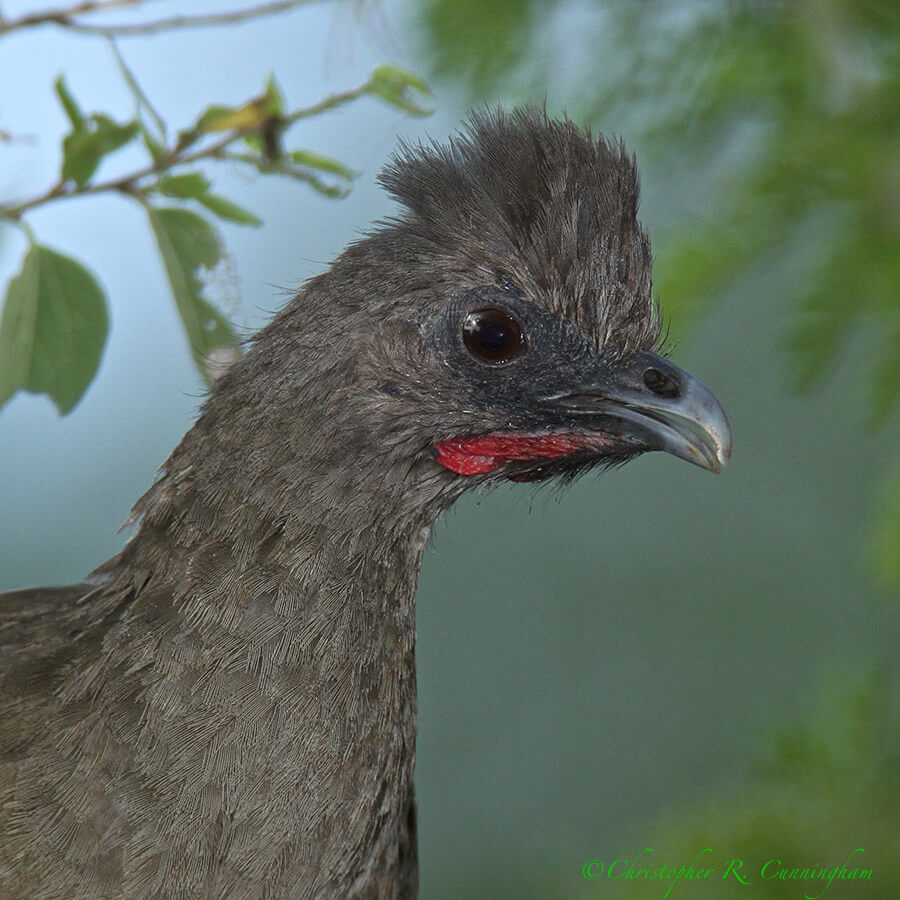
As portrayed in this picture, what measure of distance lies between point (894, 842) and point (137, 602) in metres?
1.37

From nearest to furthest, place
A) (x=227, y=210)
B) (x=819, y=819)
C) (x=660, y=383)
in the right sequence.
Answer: (x=227, y=210)
(x=660, y=383)
(x=819, y=819)

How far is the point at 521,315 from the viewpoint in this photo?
144cm

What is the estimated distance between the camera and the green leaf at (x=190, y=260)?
4.32ft

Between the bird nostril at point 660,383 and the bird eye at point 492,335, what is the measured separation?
0.60 ft

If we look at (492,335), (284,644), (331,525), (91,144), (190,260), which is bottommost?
(284,644)

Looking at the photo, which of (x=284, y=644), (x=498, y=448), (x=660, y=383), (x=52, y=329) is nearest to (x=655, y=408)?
(x=660, y=383)

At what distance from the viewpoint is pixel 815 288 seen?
1832 mm

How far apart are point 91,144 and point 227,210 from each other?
6.9 inches

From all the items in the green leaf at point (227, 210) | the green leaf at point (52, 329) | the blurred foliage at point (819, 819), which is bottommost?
the blurred foliage at point (819, 819)

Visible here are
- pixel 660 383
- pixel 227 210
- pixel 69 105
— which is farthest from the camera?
pixel 660 383

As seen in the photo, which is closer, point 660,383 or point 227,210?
point 227,210

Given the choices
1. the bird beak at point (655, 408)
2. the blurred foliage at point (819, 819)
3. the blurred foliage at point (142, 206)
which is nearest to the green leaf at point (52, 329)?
the blurred foliage at point (142, 206)

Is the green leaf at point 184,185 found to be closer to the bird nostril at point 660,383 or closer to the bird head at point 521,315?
the bird head at point 521,315

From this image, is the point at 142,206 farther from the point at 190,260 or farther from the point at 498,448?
the point at 498,448
